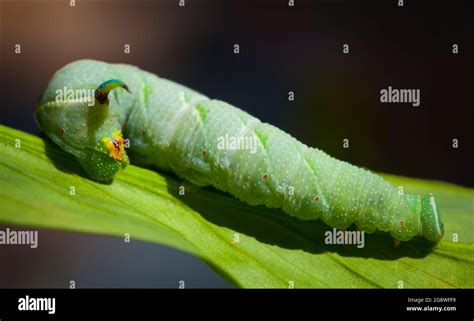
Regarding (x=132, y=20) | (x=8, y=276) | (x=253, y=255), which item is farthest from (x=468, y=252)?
(x=8, y=276)

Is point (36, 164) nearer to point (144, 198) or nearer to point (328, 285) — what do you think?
point (144, 198)

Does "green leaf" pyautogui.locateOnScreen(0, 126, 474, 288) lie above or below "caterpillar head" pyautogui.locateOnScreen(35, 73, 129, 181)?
below

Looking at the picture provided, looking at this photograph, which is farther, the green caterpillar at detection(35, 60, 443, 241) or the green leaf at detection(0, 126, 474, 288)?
the green caterpillar at detection(35, 60, 443, 241)

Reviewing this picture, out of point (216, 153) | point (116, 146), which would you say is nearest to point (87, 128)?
point (116, 146)

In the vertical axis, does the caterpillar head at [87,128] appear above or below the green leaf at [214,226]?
above

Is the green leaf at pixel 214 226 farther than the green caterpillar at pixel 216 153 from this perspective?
No
